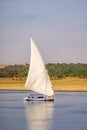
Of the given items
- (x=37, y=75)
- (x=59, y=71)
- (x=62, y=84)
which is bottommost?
(x=62, y=84)

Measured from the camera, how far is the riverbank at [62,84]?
134m

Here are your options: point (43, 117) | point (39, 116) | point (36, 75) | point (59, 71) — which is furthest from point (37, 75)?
point (59, 71)

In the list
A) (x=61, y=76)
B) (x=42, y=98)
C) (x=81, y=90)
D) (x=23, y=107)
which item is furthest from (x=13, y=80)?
(x=23, y=107)

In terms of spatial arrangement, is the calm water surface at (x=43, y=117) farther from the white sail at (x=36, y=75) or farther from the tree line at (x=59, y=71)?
the tree line at (x=59, y=71)

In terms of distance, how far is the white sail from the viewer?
77.6 meters

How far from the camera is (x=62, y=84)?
137 metres

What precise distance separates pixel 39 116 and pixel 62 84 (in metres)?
76.2

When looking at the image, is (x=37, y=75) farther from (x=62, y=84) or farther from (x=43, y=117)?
(x=62, y=84)

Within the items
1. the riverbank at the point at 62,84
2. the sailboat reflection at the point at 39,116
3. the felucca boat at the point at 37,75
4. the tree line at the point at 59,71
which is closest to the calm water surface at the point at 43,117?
the sailboat reflection at the point at 39,116

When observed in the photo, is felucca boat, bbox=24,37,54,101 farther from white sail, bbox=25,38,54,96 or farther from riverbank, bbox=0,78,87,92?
riverbank, bbox=0,78,87,92

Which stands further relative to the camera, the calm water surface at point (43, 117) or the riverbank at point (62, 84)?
the riverbank at point (62, 84)

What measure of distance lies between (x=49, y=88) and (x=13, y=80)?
69.1 metres

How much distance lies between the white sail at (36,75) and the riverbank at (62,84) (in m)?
53.5

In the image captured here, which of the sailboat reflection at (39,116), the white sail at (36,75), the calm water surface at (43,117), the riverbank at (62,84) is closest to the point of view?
the calm water surface at (43,117)
